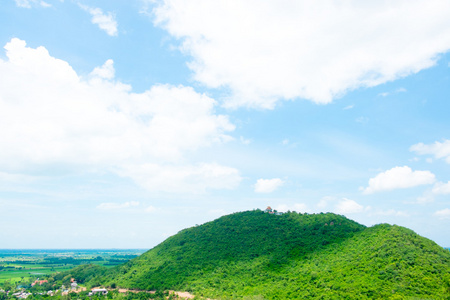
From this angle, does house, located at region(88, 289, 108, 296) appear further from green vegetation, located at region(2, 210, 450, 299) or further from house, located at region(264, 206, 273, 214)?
house, located at region(264, 206, 273, 214)

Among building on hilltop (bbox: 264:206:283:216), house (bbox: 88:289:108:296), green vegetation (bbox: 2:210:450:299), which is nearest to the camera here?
green vegetation (bbox: 2:210:450:299)

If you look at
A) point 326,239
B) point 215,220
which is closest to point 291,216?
point 326,239

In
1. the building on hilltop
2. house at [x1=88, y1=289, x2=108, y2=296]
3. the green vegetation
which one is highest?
the building on hilltop

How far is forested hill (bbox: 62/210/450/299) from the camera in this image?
4934 centimetres

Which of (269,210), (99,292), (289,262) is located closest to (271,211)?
(269,210)

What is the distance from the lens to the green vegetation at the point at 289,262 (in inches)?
1942

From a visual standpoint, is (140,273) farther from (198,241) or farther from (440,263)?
(440,263)

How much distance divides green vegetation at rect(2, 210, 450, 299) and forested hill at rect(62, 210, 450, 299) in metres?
0.13

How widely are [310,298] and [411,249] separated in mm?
20998

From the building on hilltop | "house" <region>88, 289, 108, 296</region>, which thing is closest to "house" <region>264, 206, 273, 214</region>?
the building on hilltop

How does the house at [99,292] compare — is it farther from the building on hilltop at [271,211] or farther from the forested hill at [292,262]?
the building on hilltop at [271,211]

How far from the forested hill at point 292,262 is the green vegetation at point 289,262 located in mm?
132

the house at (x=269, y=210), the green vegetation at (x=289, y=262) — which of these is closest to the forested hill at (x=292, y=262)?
the green vegetation at (x=289, y=262)

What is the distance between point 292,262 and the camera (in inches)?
2613
